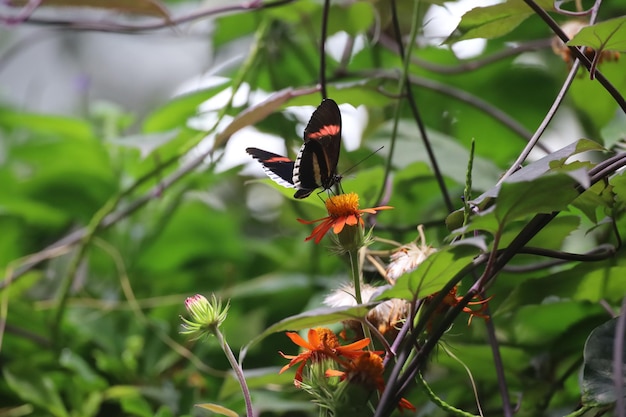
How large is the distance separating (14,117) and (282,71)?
409 millimetres

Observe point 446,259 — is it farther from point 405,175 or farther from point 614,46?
point 405,175

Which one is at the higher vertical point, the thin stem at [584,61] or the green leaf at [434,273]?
the thin stem at [584,61]

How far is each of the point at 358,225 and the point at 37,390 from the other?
0.43m

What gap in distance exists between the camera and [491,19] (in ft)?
1.40

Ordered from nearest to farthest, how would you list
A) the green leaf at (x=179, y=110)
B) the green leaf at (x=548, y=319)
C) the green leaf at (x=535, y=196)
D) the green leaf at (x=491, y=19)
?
the green leaf at (x=535, y=196), the green leaf at (x=491, y=19), the green leaf at (x=548, y=319), the green leaf at (x=179, y=110)

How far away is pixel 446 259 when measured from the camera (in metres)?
0.30

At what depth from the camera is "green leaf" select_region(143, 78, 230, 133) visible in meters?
0.79

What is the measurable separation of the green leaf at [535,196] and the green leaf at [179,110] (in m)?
0.52

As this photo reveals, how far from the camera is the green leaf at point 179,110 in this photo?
0.79 meters

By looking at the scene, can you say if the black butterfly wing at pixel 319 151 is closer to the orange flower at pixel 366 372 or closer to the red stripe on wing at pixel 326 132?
the red stripe on wing at pixel 326 132

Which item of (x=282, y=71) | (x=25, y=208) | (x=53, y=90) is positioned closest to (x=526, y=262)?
(x=282, y=71)

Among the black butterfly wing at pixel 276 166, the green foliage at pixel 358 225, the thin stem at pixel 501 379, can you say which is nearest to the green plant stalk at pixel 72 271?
the green foliage at pixel 358 225

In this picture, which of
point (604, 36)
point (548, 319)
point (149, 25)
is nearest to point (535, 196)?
point (604, 36)

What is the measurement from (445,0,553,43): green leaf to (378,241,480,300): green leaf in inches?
6.8
